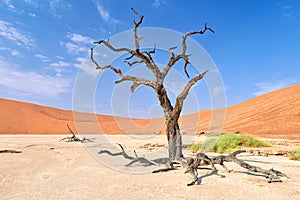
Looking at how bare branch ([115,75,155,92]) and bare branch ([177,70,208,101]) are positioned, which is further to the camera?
bare branch ([115,75,155,92])

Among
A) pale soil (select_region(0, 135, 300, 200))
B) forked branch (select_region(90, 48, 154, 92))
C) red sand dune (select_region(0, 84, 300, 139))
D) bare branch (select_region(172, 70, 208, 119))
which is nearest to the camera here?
pale soil (select_region(0, 135, 300, 200))

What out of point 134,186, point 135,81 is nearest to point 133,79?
point 135,81

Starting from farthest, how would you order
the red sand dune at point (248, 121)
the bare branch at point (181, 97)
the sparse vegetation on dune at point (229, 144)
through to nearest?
the red sand dune at point (248, 121) → the sparse vegetation on dune at point (229, 144) → the bare branch at point (181, 97)

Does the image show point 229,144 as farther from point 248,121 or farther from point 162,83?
point 248,121

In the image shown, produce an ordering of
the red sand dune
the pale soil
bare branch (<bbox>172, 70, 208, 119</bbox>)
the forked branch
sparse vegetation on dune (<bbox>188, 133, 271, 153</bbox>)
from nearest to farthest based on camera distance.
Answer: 1. the pale soil
2. bare branch (<bbox>172, 70, 208, 119</bbox>)
3. the forked branch
4. sparse vegetation on dune (<bbox>188, 133, 271, 153</bbox>)
5. the red sand dune

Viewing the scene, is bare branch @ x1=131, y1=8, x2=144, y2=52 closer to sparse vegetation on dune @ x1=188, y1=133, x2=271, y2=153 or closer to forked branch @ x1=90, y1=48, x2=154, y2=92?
forked branch @ x1=90, y1=48, x2=154, y2=92

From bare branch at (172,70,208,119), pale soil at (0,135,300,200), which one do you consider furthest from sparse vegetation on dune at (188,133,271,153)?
pale soil at (0,135,300,200)

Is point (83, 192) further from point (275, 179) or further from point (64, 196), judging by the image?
point (275, 179)

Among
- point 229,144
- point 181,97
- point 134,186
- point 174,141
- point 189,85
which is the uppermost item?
point 189,85

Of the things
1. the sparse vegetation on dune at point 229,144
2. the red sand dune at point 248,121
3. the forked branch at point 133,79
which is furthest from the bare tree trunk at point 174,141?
the red sand dune at point 248,121

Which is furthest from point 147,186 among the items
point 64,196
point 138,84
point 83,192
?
point 138,84

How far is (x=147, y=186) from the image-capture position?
3.68m

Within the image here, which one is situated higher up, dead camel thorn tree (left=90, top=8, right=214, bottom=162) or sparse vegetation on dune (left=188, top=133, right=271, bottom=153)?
dead camel thorn tree (left=90, top=8, right=214, bottom=162)

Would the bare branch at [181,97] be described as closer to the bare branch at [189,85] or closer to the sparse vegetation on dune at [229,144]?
the bare branch at [189,85]
